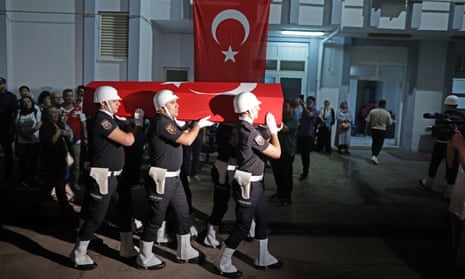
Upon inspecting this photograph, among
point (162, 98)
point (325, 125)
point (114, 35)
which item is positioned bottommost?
point (325, 125)

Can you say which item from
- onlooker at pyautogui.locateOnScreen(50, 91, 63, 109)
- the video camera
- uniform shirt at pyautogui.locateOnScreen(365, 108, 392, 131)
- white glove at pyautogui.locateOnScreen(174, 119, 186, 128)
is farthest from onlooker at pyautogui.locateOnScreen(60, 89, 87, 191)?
uniform shirt at pyautogui.locateOnScreen(365, 108, 392, 131)

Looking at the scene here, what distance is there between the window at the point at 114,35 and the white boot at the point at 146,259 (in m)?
6.30

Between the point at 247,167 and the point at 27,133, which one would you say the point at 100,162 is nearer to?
the point at 247,167

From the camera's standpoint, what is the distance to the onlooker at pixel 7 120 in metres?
6.20

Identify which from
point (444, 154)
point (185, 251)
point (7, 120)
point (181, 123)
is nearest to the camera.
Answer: point (185, 251)

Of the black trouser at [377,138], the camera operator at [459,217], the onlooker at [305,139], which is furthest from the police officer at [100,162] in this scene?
the black trouser at [377,138]

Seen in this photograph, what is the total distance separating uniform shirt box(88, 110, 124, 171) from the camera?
367cm

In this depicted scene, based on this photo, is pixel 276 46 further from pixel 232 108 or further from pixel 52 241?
pixel 52 241

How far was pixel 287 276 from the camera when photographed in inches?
146

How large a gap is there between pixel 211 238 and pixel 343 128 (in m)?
7.28

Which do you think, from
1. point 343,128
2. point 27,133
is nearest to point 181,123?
point 27,133

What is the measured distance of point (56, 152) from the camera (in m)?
5.07

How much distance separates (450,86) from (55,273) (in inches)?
459

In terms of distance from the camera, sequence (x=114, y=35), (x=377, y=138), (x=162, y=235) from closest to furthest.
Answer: (x=162, y=235) < (x=114, y=35) < (x=377, y=138)
